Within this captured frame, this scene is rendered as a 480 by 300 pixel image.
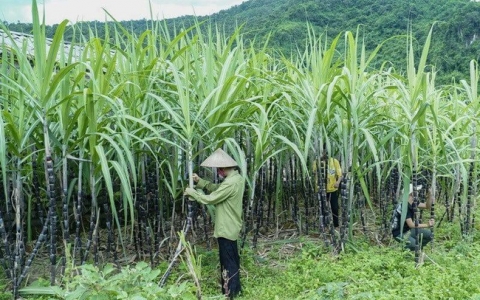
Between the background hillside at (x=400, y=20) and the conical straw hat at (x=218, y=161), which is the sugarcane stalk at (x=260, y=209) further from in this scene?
the background hillside at (x=400, y=20)

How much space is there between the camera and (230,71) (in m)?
3.14

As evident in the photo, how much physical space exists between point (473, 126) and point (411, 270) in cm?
141

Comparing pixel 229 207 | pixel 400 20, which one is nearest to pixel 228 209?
pixel 229 207

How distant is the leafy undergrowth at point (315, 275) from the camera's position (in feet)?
7.49

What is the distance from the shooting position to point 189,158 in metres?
2.82

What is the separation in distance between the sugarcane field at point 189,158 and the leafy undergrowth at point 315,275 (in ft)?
0.04

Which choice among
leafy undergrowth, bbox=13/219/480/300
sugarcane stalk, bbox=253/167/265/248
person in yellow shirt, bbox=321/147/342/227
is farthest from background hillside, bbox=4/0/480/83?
leafy undergrowth, bbox=13/219/480/300

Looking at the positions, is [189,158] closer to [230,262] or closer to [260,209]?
[230,262]

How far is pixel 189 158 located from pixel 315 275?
1119mm

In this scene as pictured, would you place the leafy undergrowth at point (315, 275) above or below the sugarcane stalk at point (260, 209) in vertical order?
below

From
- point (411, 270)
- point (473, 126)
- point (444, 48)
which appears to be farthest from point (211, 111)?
point (444, 48)

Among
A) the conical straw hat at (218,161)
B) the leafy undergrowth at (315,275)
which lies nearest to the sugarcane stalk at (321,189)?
the leafy undergrowth at (315,275)

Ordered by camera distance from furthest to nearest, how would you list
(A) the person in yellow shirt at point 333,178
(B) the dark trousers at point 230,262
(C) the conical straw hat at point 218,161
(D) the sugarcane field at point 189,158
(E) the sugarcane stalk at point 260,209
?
(A) the person in yellow shirt at point 333,178 → (E) the sugarcane stalk at point 260,209 → (B) the dark trousers at point 230,262 → (C) the conical straw hat at point 218,161 → (D) the sugarcane field at point 189,158

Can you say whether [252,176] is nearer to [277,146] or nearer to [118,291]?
[277,146]
